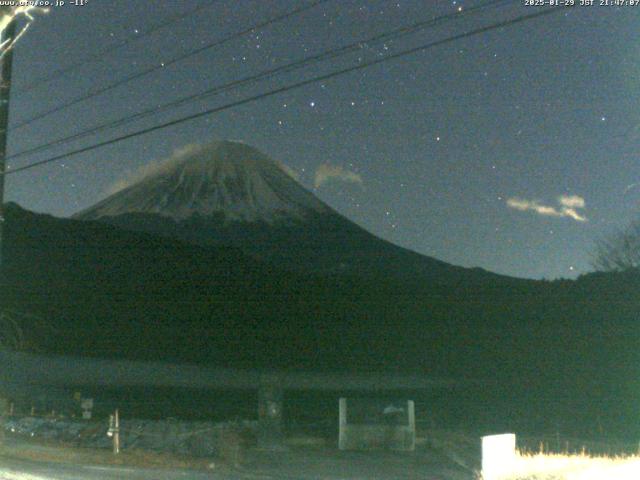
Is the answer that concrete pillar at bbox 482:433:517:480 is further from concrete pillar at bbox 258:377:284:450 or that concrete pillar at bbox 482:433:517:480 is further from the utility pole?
concrete pillar at bbox 258:377:284:450

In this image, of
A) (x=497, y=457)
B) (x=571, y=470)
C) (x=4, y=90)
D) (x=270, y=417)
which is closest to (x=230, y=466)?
(x=497, y=457)

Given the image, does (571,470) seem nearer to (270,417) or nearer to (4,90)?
(4,90)

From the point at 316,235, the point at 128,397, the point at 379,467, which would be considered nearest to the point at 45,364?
the point at 128,397

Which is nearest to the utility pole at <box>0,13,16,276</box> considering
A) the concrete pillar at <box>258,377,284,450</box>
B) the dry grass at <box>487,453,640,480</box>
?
the concrete pillar at <box>258,377,284,450</box>

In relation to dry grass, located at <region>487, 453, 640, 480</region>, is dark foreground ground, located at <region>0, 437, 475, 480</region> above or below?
below

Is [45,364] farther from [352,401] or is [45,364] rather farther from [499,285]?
[499,285]

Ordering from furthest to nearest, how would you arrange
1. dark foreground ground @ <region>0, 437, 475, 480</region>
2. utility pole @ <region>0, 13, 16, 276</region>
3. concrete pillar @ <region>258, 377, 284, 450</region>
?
concrete pillar @ <region>258, 377, 284, 450</region>
utility pole @ <region>0, 13, 16, 276</region>
dark foreground ground @ <region>0, 437, 475, 480</region>

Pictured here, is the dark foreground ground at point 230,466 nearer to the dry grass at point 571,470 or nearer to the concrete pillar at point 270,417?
the concrete pillar at point 270,417

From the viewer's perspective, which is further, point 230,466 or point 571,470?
point 230,466
